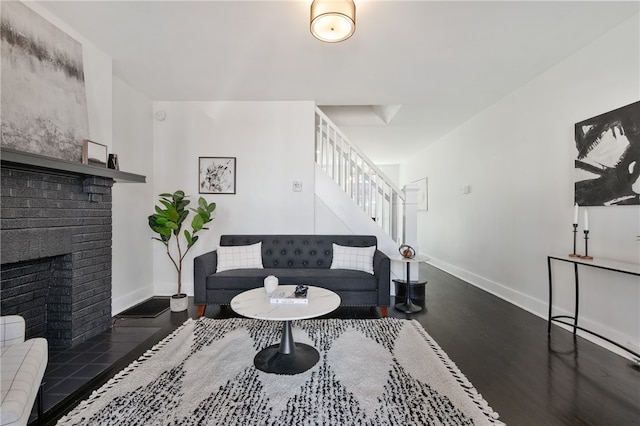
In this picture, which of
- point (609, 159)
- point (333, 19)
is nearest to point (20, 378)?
point (333, 19)

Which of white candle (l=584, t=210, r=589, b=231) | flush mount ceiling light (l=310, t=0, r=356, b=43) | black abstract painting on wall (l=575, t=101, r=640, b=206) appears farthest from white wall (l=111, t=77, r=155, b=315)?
black abstract painting on wall (l=575, t=101, r=640, b=206)

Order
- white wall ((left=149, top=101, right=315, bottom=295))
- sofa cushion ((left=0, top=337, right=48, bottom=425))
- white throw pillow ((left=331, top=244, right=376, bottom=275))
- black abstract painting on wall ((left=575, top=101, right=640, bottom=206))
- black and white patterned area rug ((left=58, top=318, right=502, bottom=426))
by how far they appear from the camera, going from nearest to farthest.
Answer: sofa cushion ((left=0, top=337, right=48, bottom=425)) → black and white patterned area rug ((left=58, top=318, right=502, bottom=426)) → black abstract painting on wall ((left=575, top=101, right=640, bottom=206)) → white throw pillow ((left=331, top=244, right=376, bottom=275)) → white wall ((left=149, top=101, right=315, bottom=295))

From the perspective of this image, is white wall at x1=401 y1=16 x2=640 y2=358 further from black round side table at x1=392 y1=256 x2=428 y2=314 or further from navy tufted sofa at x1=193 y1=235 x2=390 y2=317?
navy tufted sofa at x1=193 y1=235 x2=390 y2=317

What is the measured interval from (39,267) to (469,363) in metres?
3.40

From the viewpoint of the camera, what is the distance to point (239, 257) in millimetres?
3307

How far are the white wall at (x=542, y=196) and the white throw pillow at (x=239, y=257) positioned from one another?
318 cm

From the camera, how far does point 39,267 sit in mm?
2188

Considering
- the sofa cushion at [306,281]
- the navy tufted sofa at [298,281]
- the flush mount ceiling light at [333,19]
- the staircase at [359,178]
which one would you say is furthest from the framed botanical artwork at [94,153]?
the staircase at [359,178]

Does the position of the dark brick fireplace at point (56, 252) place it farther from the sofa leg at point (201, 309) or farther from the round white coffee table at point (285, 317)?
the round white coffee table at point (285, 317)

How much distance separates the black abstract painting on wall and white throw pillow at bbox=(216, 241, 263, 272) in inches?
132

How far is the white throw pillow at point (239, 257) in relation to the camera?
323 cm

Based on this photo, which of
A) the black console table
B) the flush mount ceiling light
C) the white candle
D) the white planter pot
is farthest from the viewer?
the white planter pot

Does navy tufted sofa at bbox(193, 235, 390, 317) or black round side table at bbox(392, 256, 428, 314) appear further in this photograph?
black round side table at bbox(392, 256, 428, 314)

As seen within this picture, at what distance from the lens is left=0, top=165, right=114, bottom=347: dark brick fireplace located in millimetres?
1907
